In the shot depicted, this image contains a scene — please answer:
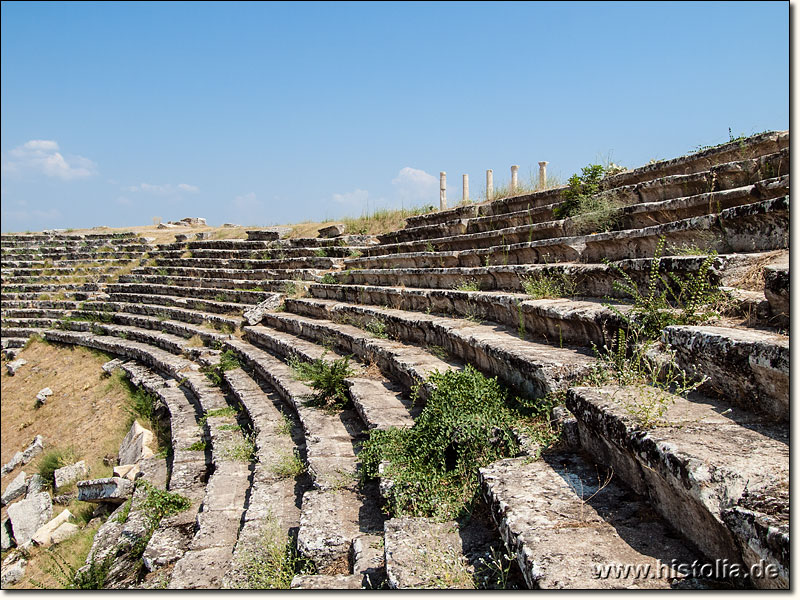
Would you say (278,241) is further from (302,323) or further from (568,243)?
(568,243)

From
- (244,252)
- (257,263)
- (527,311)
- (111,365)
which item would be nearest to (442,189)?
(257,263)

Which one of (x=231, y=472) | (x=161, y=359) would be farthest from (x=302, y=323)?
(x=231, y=472)

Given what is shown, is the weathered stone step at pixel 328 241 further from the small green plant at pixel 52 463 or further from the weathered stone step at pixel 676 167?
the small green plant at pixel 52 463

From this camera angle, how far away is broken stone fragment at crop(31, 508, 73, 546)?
5.99 meters

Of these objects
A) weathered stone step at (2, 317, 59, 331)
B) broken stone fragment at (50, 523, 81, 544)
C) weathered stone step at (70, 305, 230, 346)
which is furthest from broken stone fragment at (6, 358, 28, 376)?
broken stone fragment at (50, 523, 81, 544)

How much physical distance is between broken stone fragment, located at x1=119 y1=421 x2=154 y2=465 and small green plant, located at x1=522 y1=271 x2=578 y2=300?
5.15 meters

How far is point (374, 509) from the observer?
11.3 feet

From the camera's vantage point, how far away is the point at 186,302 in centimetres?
1273

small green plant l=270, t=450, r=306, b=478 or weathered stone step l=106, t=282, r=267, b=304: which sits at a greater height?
weathered stone step l=106, t=282, r=267, b=304

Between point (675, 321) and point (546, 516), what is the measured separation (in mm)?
1547

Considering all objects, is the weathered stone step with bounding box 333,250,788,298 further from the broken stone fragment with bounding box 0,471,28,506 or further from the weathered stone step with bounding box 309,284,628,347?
the broken stone fragment with bounding box 0,471,28,506

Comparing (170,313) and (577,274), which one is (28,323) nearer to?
(170,313)

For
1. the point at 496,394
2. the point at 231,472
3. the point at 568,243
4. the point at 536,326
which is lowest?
the point at 231,472

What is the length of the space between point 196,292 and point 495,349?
10.9 metres
